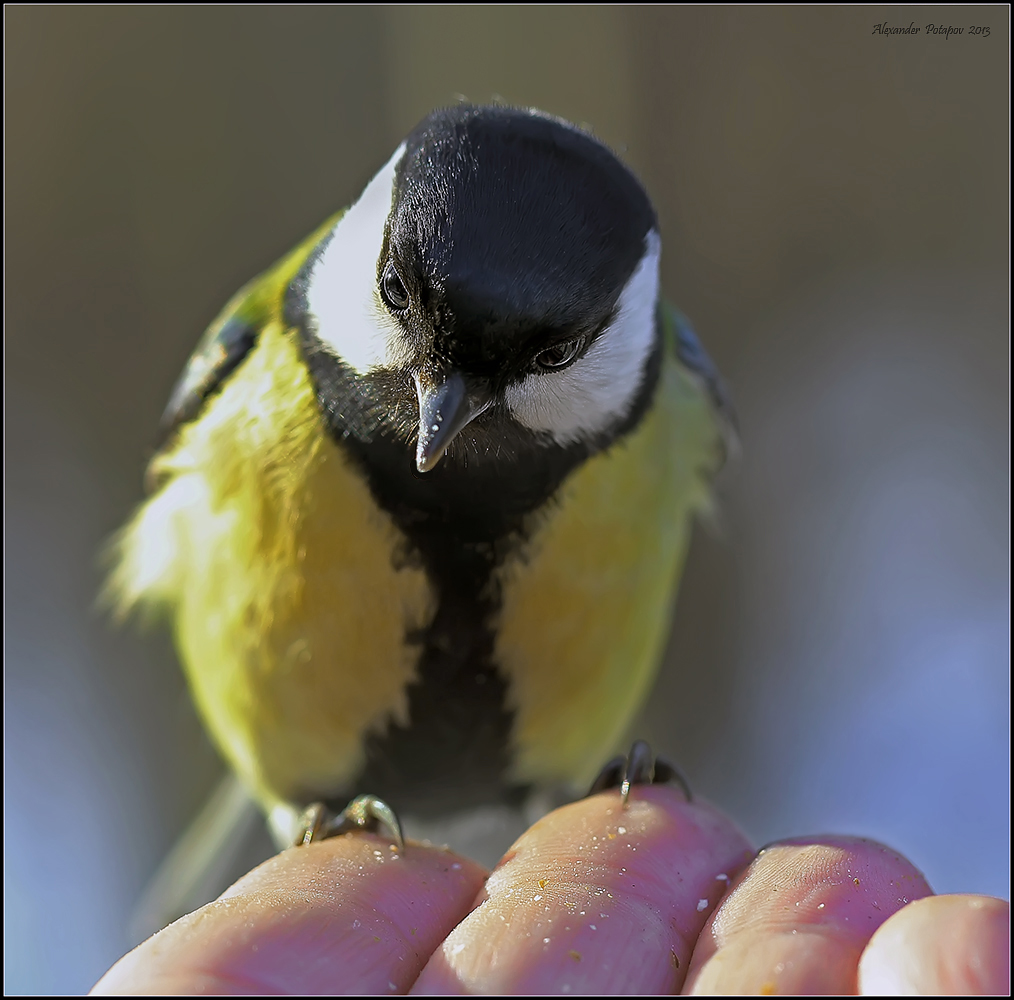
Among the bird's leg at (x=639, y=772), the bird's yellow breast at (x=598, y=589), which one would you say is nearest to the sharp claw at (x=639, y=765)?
the bird's leg at (x=639, y=772)

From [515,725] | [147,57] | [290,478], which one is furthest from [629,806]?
[147,57]

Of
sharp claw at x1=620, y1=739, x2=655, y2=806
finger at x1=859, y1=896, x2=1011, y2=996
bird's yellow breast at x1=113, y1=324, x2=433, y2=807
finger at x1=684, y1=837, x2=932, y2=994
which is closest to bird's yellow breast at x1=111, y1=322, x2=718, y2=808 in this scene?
bird's yellow breast at x1=113, y1=324, x2=433, y2=807

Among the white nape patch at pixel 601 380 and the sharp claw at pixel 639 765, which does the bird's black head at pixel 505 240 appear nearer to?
the white nape patch at pixel 601 380

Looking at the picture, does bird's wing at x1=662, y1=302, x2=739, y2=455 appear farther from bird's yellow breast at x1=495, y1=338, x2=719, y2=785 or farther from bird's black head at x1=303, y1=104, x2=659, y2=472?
bird's black head at x1=303, y1=104, x2=659, y2=472

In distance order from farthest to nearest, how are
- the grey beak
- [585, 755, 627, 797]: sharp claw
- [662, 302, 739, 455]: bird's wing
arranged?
[662, 302, 739, 455]: bird's wing, [585, 755, 627, 797]: sharp claw, the grey beak

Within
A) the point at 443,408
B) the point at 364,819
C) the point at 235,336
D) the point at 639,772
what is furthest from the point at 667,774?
the point at 235,336
